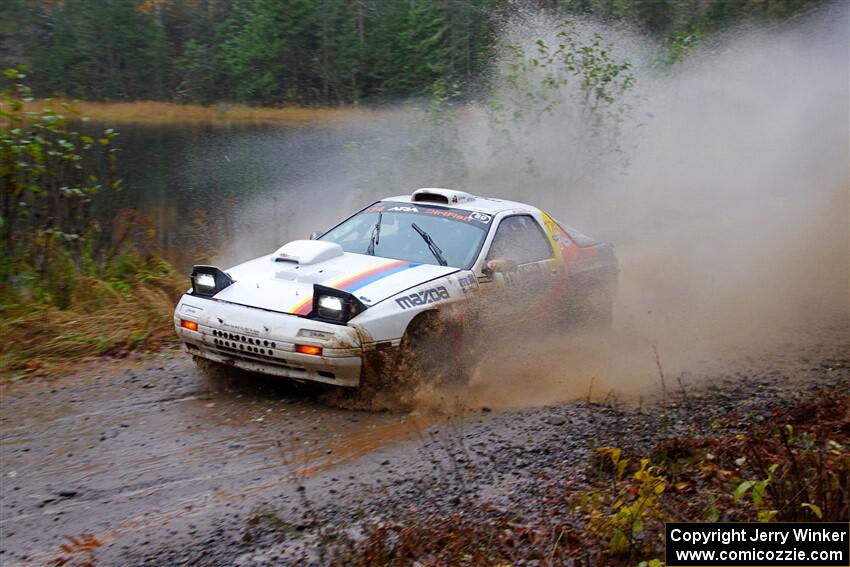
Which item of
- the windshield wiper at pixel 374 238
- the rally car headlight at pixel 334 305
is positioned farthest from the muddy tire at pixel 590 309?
the rally car headlight at pixel 334 305

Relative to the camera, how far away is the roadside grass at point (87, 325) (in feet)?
26.1

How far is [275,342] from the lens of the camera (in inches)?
254

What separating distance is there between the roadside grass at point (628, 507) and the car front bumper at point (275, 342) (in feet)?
5.53

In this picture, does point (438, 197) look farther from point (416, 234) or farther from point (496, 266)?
point (496, 266)

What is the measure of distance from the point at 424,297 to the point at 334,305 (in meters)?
0.73

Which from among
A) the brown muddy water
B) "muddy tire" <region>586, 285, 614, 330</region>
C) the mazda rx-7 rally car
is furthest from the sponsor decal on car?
"muddy tire" <region>586, 285, 614, 330</region>

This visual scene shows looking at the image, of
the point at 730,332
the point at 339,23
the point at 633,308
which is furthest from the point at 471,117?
the point at 339,23

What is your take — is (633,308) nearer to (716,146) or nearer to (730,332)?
(730,332)

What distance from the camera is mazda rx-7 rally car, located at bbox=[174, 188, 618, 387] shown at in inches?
255

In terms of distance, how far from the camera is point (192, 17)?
40750mm

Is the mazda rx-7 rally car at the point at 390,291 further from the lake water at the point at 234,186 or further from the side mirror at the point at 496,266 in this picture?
the lake water at the point at 234,186

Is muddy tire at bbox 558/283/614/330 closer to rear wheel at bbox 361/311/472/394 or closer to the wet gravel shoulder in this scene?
the wet gravel shoulder

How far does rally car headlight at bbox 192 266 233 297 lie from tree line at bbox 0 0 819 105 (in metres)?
27.3

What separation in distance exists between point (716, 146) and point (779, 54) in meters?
4.40
